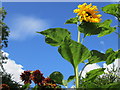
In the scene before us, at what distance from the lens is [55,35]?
146 cm

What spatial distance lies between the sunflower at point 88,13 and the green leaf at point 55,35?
0.15 metres

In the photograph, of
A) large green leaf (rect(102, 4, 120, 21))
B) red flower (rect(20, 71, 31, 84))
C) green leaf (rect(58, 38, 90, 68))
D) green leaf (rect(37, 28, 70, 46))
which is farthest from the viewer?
large green leaf (rect(102, 4, 120, 21))

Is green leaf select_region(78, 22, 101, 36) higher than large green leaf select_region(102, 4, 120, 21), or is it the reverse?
large green leaf select_region(102, 4, 120, 21)

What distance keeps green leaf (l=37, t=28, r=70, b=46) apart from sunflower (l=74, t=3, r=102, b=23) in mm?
154

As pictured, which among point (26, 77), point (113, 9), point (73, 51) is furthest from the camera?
point (113, 9)

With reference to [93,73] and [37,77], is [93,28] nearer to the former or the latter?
→ [93,73]

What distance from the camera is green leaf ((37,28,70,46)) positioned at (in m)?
1.44

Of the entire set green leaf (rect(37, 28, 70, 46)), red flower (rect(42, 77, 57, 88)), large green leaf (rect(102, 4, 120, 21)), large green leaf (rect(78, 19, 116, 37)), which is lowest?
red flower (rect(42, 77, 57, 88))

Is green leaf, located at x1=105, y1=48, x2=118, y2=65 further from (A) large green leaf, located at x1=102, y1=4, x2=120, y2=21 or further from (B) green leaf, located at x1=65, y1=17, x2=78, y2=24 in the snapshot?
(A) large green leaf, located at x1=102, y1=4, x2=120, y2=21

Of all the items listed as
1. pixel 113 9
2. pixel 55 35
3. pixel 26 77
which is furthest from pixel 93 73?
pixel 113 9

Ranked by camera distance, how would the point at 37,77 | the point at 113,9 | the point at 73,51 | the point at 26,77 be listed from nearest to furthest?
the point at 73,51
the point at 37,77
the point at 26,77
the point at 113,9

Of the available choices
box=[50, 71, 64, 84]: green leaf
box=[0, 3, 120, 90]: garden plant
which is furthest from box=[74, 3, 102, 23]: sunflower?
box=[50, 71, 64, 84]: green leaf

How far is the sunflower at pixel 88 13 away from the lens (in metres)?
1.51

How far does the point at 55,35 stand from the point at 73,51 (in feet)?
0.60
